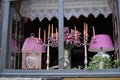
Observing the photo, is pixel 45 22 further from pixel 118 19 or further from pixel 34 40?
pixel 118 19

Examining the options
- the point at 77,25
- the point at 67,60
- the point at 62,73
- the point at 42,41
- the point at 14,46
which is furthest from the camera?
the point at 77,25

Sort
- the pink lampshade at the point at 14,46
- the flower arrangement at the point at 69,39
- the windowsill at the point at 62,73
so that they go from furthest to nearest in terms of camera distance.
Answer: the pink lampshade at the point at 14,46, the flower arrangement at the point at 69,39, the windowsill at the point at 62,73

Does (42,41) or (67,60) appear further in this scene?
(42,41)

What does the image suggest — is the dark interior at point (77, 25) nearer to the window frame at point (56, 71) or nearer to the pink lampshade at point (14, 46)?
the pink lampshade at point (14, 46)

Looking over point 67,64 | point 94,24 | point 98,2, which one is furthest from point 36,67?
point 94,24

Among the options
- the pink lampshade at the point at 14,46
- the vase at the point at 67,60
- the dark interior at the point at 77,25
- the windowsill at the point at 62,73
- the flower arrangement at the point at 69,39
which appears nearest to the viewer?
the windowsill at the point at 62,73

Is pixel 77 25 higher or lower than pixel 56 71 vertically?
higher

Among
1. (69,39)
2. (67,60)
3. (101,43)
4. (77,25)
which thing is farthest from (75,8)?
(77,25)

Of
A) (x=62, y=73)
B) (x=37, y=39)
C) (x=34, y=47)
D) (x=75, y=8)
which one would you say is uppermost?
(x=75, y=8)

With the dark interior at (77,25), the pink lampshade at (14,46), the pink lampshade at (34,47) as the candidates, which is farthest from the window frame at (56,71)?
the dark interior at (77,25)

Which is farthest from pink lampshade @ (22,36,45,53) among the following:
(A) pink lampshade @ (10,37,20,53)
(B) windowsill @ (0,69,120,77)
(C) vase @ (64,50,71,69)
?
(B) windowsill @ (0,69,120,77)

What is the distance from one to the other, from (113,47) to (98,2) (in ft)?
2.05

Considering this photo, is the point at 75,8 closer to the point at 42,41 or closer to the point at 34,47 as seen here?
the point at 42,41

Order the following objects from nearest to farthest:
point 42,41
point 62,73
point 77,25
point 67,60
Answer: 1. point 62,73
2. point 67,60
3. point 42,41
4. point 77,25
